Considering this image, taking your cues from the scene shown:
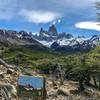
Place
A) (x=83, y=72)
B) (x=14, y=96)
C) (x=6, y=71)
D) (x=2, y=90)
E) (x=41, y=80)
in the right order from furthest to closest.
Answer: (x=83, y=72)
(x=6, y=71)
(x=14, y=96)
(x=2, y=90)
(x=41, y=80)

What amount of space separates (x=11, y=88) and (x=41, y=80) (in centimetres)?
641

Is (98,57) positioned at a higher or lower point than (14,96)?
higher

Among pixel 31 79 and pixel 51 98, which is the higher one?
pixel 31 79

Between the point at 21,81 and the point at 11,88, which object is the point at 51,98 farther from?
the point at 21,81

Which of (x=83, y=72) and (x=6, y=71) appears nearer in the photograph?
(x=6, y=71)

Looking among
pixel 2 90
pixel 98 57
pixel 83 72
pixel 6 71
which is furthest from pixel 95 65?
pixel 2 90

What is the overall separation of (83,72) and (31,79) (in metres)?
24.3

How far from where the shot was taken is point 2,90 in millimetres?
24844

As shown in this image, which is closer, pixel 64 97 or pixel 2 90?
pixel 2 90

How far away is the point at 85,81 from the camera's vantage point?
4819cm

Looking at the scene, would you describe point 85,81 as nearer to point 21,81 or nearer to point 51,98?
point 51,98

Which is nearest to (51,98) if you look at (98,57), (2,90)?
(2,90)

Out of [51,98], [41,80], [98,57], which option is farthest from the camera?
[98,57]

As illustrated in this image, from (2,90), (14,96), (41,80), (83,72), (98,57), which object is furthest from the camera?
(83,72)
